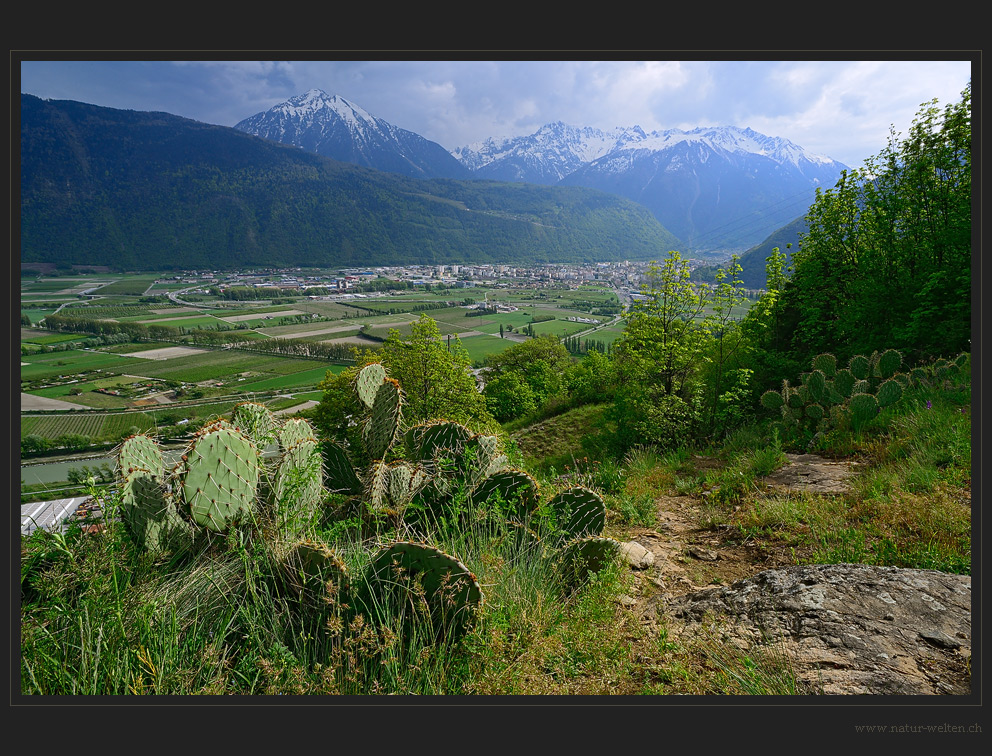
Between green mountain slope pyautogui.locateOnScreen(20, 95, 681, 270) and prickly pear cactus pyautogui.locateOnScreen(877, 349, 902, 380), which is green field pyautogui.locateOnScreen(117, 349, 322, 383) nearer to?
green mountain slope pyautogui.locateOnScreen(20, 95, 681, 270)


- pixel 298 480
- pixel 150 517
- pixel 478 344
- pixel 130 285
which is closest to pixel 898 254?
pixel 298 480

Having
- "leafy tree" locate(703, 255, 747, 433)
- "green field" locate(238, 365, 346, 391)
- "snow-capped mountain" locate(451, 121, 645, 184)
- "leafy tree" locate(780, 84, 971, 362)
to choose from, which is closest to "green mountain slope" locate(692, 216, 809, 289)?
"leafy tree" locate(780, 84, 971, 362)

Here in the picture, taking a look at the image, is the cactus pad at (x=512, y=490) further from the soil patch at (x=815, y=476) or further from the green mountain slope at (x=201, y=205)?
the green mountain slope at (x=201, y=205)

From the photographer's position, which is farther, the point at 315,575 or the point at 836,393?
the point at 836,393

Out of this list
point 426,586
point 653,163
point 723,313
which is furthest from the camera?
point 653,163

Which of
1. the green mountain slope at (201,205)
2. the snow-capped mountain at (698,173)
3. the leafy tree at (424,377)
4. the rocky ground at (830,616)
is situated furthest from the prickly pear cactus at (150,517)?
the leafy tree at (424,377)

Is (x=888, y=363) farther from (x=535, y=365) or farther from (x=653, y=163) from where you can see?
(x=653, y=163)

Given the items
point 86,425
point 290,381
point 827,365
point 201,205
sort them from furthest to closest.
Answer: point 201,205 < point 827,365 < point 290,381 < point 86,425
